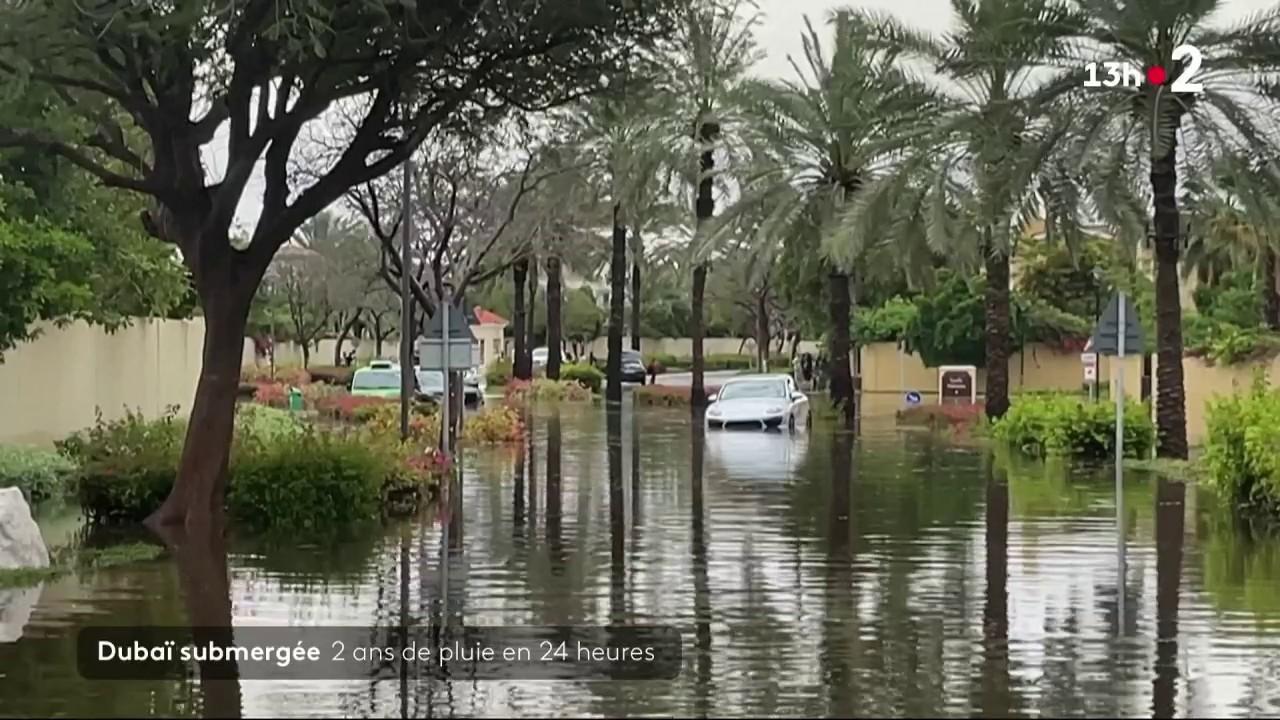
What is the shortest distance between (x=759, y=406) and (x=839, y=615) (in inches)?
1102

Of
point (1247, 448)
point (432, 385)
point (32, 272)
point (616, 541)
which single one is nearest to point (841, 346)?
point (432, 385)

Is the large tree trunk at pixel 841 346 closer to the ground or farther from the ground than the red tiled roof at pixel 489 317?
closer to the ground

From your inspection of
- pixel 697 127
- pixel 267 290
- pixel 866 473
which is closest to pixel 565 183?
pixel 697 127

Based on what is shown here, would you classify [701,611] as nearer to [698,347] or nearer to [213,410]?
[213,410]

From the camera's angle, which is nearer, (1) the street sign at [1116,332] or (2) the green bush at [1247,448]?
(2) the green bush at [1247,448]

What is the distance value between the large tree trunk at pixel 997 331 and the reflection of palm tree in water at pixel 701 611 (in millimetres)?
13716

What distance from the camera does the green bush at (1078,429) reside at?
1188 inches

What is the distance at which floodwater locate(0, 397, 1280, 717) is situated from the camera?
984 cm

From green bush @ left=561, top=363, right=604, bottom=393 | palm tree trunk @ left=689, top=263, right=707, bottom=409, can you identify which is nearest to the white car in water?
palm tree trunk @ left=689, top=263, right=707, bottom=409

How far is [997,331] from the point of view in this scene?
36938 mm

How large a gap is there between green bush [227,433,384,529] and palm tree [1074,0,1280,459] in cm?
1304

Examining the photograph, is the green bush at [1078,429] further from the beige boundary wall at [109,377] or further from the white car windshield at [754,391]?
the white car windshield at [754,391]

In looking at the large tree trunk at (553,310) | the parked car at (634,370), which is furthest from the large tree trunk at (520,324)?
the parked car at (634,370)

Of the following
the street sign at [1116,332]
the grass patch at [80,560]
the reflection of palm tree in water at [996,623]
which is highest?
the street sign at [1116,332]
